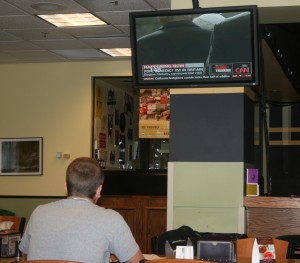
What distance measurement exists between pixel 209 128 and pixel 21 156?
552 cm

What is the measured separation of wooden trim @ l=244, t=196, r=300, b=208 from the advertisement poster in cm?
437

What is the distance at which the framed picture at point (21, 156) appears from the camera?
1137cm

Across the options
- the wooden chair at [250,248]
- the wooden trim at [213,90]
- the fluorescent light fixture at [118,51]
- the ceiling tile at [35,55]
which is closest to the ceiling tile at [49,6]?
the wooden trim at [213,90]

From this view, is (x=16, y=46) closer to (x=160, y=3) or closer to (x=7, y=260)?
(x=160, y=3)

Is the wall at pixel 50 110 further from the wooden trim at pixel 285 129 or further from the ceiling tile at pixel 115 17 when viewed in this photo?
the wooden trim at pixel 285 129

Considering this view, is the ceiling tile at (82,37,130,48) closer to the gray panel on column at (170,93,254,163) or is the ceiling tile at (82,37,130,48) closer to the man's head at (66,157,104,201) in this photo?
the gray panel on column at (170,93,254,163)

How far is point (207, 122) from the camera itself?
6.76 metres

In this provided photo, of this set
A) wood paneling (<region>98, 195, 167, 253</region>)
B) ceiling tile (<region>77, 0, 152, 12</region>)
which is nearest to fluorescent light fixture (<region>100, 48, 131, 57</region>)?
wood paneling (<region>98, 195, 167, 253</region>)

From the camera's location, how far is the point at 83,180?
3.59 meters

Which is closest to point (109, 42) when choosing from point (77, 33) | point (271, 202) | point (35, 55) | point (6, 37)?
point (77, 33)

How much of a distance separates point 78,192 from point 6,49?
7.08m

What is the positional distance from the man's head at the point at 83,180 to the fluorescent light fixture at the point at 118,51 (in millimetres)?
6583

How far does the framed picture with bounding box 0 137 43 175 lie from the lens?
448 inches

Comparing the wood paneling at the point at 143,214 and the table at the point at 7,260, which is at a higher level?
the table at the point at 7,260
